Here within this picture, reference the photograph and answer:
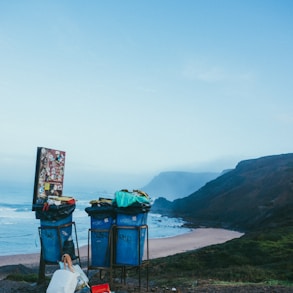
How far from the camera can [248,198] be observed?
65812mm

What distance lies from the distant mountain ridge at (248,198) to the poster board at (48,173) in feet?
126

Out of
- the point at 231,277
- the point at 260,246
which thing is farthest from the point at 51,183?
the point at 260,246

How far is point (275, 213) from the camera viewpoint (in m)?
50.0

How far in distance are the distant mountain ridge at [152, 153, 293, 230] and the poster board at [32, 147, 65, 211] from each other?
38331mm

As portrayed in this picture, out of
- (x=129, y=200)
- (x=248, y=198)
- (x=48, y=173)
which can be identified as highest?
(x=248, y=198)

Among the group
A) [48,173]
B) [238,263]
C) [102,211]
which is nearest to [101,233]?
[102,211]

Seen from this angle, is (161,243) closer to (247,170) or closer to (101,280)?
(101,280)

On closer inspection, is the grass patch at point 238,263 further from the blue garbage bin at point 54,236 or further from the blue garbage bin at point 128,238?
the blue garbage bin at point 54,236

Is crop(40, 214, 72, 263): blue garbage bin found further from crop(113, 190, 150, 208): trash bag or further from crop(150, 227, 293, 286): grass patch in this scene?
crop(150, 227, 293, 286): grass patch

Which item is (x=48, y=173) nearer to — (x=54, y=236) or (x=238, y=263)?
(x=54, y=236)

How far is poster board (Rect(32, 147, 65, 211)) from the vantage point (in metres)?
8.41

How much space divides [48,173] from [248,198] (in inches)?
2419

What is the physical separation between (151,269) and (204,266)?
2811mm

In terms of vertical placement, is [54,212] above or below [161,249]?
above
